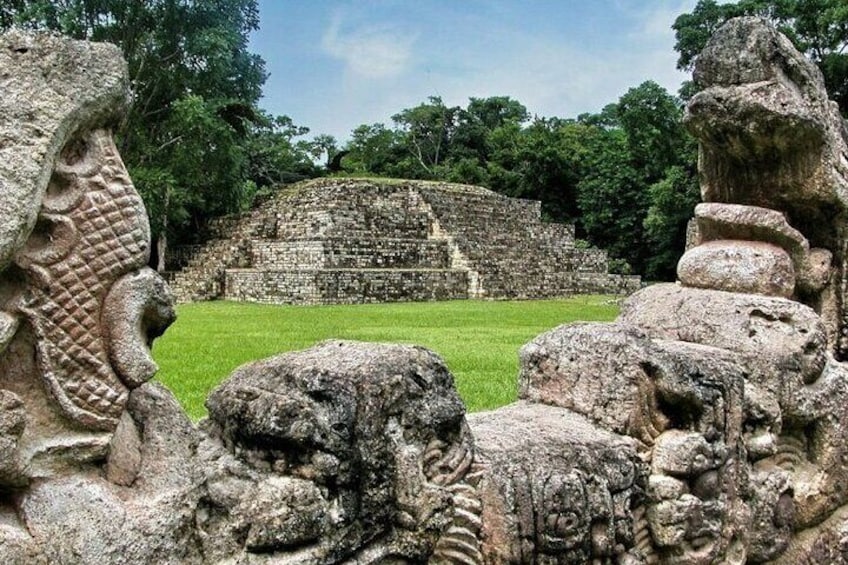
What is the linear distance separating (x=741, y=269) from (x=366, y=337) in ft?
21.5

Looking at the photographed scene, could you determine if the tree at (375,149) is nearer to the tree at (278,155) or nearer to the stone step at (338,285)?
the tree at (278,155)

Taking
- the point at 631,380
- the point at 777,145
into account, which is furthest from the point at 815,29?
the point at 631,380

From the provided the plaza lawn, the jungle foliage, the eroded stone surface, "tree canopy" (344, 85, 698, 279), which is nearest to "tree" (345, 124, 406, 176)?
"tree canopy" (344, 85, 698, 279)

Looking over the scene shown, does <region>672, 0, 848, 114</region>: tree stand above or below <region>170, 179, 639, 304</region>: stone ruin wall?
above

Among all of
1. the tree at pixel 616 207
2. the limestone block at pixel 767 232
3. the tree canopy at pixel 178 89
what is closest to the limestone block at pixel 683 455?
the limestone block at pixel 767 232

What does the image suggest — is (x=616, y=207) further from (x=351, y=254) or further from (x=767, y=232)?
(x=767, y=232)

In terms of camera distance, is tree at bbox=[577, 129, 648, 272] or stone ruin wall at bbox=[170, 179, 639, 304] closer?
stone ruin wall at bbox=[170, 179, 639, 304]

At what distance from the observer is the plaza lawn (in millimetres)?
6195

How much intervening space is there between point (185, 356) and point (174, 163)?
1583cm

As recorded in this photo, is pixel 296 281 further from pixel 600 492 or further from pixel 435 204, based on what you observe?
pixel 600 492

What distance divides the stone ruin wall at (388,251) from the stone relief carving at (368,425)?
15618 millimetres

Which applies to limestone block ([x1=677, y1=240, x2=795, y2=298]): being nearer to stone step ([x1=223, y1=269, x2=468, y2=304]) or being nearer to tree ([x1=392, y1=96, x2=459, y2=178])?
stone step ([x1=223, y1=269, x2=468, y2=304])

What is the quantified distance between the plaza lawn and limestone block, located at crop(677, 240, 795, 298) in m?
2.03

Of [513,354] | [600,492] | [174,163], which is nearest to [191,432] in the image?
[600,492]
